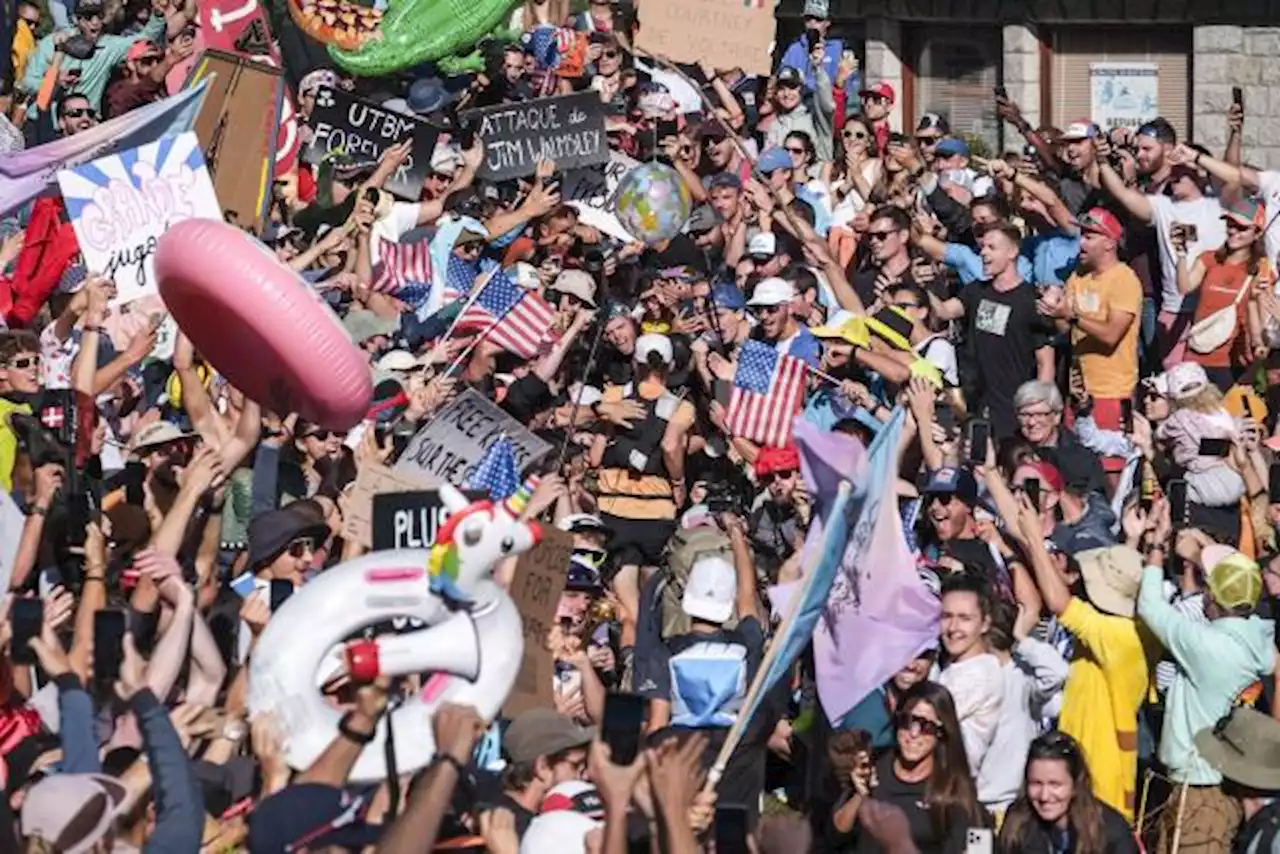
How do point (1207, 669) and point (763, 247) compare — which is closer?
point (1207, 669)

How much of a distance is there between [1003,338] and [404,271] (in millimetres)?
→ 3410

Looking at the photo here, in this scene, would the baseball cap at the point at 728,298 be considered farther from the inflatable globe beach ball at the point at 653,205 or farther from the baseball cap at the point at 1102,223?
the baseball cap at the point at 1102,223

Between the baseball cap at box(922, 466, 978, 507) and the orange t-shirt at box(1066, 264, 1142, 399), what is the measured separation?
2820 mm

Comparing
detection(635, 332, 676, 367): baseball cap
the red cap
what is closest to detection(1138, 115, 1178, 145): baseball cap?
detection(635, 332, 676, 367): baseball cap

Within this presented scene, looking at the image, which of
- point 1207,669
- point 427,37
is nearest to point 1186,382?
point 1207,669

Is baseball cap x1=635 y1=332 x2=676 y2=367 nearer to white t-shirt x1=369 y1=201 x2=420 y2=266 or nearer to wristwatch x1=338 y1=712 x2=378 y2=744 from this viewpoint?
white t-shirt x1=369 y1=201 x2=420 y2=266

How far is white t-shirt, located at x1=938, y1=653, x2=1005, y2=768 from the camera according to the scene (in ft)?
40.3

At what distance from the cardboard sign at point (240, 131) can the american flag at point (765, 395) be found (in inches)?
126

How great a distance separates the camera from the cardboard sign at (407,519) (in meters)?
11.5

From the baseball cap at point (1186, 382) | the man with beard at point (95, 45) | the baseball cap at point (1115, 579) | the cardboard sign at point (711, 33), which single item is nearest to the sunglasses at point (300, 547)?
the baseball cap at point (1115, 579)

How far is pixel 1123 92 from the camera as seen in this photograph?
2711 cm

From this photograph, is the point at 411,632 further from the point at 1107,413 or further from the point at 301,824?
the point at 1107,413

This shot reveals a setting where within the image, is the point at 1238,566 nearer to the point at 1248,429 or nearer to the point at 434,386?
the point at 1248,429

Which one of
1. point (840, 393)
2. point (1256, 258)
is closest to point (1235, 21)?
point (1256, 258)
